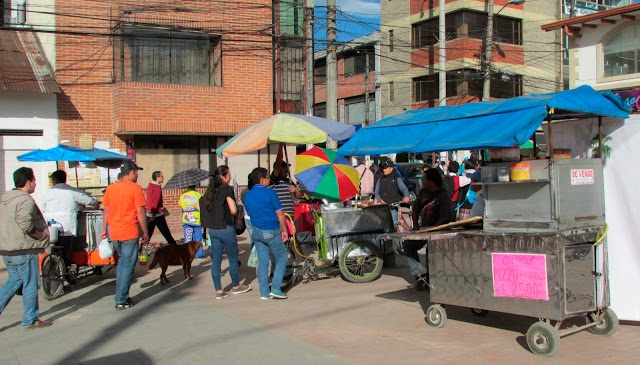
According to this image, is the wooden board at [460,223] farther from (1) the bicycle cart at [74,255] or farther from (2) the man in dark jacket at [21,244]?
(1) the bicycle cart at [74,255]

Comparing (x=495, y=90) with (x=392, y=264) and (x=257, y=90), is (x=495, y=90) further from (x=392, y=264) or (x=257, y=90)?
(x=392, y=264)

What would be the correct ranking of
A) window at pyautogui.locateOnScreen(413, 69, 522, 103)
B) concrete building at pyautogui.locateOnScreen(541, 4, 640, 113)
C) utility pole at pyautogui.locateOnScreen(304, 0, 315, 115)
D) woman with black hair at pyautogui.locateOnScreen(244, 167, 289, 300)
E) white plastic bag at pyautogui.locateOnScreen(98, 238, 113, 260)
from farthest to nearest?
window at pyautogui.locateOnScreen(413, 69, 522, 103), utility pole at pyautogui.locateOnScreen(304, 0, 315, 115), concrete building at pyautogui.locateOnScreen(541, 4, 640, 113), white plastic bag at pyautogui.locateOnScreen(98, 238, 113, 260), woman with black hair at pyautogui.locateOnScreen(244, 167, 289, 300)

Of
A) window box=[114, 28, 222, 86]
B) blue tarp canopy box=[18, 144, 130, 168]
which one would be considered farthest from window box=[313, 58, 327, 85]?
blue tarp canopy box=[18, 144, 130, 168]

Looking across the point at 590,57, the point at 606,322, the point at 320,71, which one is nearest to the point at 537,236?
the point at 606,322

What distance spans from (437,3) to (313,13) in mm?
17475

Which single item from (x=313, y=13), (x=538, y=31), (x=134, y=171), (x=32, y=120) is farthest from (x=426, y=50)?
(x=134, y=171)

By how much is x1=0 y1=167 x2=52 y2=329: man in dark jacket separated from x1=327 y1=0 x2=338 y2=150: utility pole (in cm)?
1086

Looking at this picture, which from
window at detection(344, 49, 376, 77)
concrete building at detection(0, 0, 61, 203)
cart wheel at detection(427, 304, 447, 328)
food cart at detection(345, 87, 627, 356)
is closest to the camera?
food cart at detection(345, 87, 627, 356)

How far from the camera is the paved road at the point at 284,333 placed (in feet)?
18.7

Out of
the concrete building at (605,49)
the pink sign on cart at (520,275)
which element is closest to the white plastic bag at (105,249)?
the pink sign on cart at (520,275)

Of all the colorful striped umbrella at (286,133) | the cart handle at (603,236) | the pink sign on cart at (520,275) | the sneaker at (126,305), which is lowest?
the sneaker at (126,305)

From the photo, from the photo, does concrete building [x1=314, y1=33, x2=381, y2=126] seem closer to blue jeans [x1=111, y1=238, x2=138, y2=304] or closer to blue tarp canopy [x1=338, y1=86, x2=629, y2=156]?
blue tarp canopy [x1=338, y1=86, x2=629, y2=156]

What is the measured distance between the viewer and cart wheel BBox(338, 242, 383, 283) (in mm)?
9172

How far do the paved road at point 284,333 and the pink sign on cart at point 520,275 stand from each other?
1.77 feet
